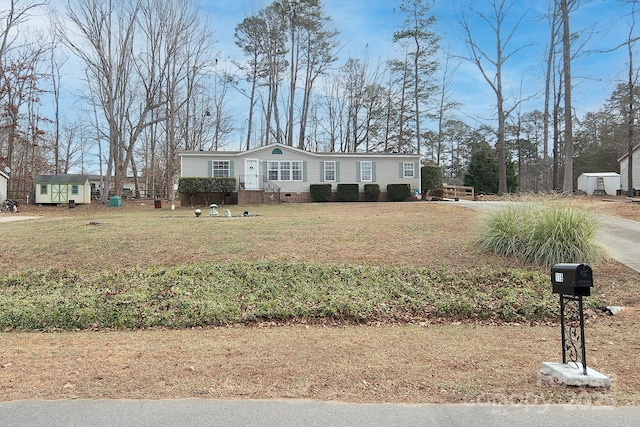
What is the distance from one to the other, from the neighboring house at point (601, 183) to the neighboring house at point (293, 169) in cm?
2093

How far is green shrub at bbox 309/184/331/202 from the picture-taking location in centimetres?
2512

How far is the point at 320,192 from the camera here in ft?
82.5

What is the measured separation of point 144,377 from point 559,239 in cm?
700

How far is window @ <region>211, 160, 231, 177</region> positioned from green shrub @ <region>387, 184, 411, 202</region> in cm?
982

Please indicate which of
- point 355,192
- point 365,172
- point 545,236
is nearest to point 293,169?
point 355,192

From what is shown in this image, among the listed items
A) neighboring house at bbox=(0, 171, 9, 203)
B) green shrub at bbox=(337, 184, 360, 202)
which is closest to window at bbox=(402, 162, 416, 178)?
→ green shrub at bbox=(337, 184, 360, 202)

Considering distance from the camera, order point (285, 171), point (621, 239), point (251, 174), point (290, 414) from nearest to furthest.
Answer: point (290, 414), point (621, 239), point (251, 174), point (285, 171)

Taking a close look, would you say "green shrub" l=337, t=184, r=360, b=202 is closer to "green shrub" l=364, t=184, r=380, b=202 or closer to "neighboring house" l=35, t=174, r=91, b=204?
"green shrub" l=364, t=184, r=380, b=202

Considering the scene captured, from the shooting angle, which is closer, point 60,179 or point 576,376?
point 576,376

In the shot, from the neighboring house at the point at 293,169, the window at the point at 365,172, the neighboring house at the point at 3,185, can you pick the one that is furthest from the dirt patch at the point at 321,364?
the neighboring house at the point at 3,185

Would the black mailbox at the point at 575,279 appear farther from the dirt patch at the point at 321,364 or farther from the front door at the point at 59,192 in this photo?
the front door at the point at 59,192

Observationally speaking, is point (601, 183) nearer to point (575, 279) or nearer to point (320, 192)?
point (320, 192)

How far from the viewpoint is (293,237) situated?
933cm

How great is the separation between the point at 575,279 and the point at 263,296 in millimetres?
4086
